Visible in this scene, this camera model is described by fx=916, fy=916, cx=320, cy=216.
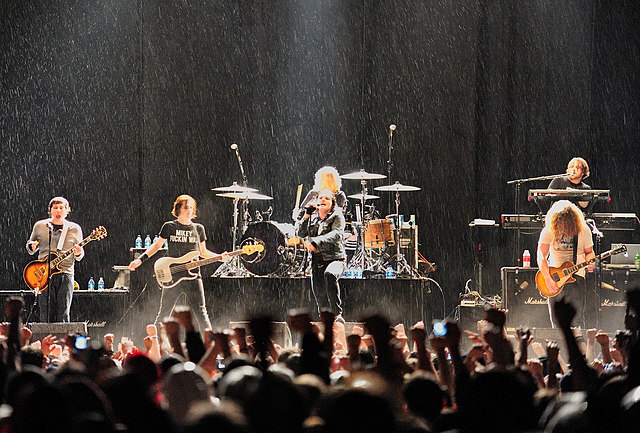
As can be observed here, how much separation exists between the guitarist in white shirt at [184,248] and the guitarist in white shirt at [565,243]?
11.0 feet

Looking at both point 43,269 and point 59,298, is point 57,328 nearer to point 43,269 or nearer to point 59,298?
point 59,298


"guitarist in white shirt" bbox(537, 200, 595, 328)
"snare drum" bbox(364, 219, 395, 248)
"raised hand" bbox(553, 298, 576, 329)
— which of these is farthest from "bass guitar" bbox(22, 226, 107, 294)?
"raised hand" bbox(553, 298, 576, 329)

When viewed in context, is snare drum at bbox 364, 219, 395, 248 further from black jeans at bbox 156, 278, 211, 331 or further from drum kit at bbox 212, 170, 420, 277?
black jeans at bbox 156, 278, 211, 331

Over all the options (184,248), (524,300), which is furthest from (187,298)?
(524,300)

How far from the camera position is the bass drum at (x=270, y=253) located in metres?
10.0

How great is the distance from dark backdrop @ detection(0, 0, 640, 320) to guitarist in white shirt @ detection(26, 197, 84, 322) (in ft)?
10.1

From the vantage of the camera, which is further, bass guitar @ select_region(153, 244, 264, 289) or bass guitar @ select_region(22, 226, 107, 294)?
bass guitar @ select_region(22, 226, 107, 294)

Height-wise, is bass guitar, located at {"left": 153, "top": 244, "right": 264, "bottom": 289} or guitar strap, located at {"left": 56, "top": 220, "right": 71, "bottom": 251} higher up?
guitar strap, located at {"left": 56, "top": 220, "right": 71, "bottom": 251}

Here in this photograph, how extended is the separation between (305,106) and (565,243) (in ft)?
20.2

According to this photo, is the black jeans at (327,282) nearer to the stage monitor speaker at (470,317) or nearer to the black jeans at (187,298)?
the black jeans at (187,298)

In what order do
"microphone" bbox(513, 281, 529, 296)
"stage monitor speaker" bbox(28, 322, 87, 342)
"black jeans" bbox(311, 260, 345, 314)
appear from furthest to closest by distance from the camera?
"microphone" bbox(513, 281, 529, 296), "black jeans" bbox(311, 260, 345, 314), "stage monitor speaker" bbox(28, 322, 87, 342)

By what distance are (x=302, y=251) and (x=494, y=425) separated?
8872 mm

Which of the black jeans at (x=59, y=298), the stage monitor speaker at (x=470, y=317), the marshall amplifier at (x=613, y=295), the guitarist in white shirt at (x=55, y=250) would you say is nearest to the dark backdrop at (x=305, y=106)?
the stage monitor speaker at (x=470, y=317)

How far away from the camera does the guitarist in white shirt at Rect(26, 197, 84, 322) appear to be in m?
9.66
